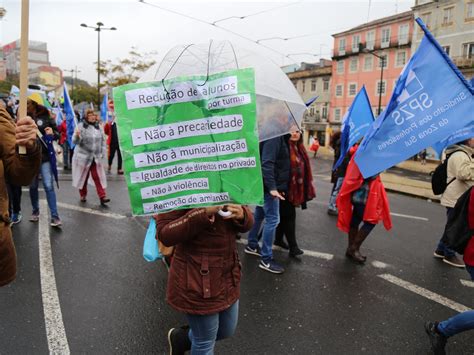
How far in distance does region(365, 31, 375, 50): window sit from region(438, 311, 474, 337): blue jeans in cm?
5010

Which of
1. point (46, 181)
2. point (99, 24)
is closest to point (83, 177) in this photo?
point (46, 181)

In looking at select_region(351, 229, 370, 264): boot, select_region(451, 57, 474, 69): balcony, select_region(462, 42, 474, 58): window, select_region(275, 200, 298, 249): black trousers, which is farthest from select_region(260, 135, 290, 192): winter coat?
select_region(462, 42, 474, 58): window

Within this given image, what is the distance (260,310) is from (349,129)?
146 inches

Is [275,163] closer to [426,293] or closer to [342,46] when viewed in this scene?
[426,293]

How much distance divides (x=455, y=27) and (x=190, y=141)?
42171mm

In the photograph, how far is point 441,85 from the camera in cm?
368

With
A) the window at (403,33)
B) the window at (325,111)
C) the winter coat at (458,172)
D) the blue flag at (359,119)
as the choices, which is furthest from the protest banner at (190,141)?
the window at (325,111)

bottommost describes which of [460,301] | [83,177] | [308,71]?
[460,301]

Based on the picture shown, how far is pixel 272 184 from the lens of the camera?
169 inches

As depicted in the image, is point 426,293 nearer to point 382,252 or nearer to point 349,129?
point 382,252

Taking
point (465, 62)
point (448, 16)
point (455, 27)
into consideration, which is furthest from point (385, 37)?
point (465, 62)

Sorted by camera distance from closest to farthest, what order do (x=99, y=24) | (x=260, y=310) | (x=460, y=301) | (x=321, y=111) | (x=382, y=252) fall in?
(x=260, y=310)
(x=460, y=301)
(x=382, y=252)
(x=99, y=24)
(x=321, y=111)

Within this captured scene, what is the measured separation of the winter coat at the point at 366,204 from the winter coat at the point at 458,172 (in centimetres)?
81

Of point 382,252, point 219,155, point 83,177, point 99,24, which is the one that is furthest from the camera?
point 99,24
